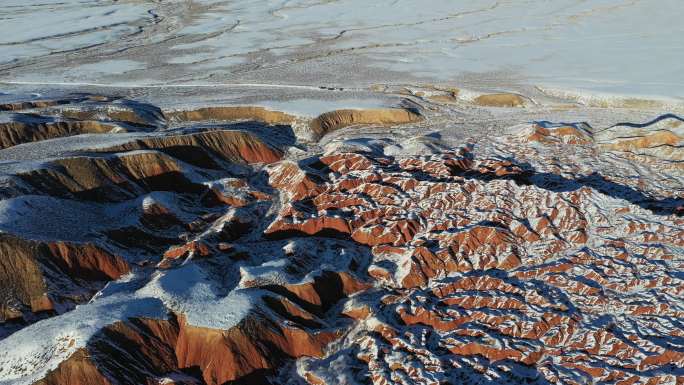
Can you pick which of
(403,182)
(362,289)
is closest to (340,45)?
(403,182)

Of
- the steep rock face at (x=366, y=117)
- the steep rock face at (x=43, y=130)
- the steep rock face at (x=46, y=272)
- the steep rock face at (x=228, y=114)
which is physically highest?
the steep rock face at (x=43, y=130)

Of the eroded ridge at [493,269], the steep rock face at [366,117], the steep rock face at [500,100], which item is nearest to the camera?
the eroded ridge at [493,269]

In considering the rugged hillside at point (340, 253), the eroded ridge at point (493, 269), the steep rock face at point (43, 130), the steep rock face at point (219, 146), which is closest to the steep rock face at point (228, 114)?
the rugged hillside at point (340, 253)

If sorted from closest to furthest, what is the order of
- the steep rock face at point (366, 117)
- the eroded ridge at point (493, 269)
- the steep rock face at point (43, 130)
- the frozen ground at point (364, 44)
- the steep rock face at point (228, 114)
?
the eroded ridge at point (493, 269) < the steep rock face at point (43, 130) < the steep rock face at point (366, 117) < the steep rock face at point (228, 114) < the frozen ground at point (364, 44)

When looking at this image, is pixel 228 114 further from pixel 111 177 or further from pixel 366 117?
pixel 111 177

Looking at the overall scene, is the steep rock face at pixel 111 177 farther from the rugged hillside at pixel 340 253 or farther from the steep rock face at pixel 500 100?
the steep rock face at pixel 500 100

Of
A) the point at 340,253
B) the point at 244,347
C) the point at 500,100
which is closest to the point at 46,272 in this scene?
the point at 244,347

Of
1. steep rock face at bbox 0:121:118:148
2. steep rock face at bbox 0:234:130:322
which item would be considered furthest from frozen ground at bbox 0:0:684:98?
steep rock face at bbox 0:234:130:322
